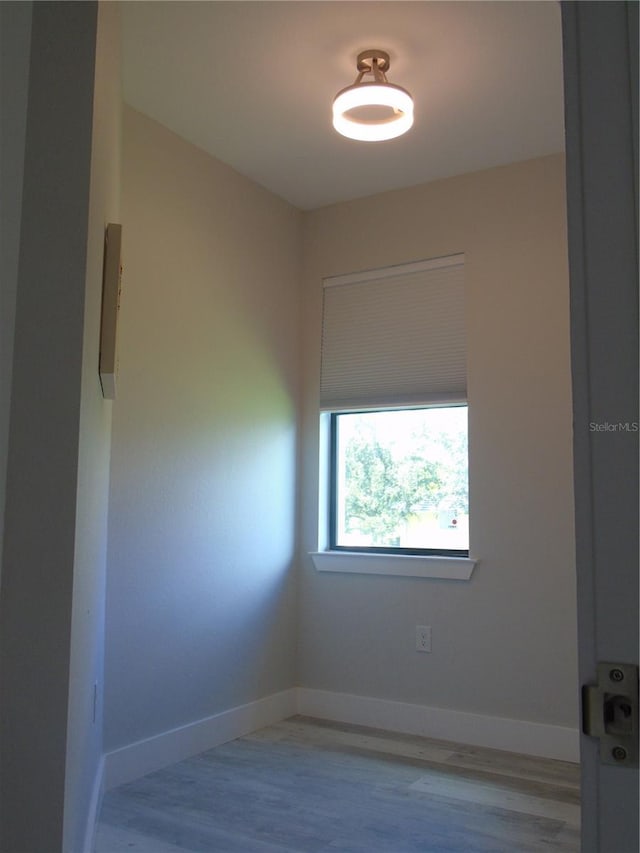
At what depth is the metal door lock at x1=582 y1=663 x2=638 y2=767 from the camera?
2.02ft

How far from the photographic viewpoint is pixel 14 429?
1.33m

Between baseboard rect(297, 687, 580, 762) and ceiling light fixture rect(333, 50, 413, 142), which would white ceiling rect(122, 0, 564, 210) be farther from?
baseboard rect(297, 687, 580, 762)

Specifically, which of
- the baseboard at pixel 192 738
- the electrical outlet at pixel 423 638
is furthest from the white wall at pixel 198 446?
the electrical outlet at pixel 423 638

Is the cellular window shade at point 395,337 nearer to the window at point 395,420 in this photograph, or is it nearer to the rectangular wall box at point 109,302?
the window at point 395,420

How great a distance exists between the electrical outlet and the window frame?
33 centimetres

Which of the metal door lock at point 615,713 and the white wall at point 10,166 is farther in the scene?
the white wall at point 10,166

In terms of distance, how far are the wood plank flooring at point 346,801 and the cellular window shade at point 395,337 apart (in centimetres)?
157

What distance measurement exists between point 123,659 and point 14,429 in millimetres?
1749

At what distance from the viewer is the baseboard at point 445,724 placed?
10.4ft

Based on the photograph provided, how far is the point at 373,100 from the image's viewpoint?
8.41 ft

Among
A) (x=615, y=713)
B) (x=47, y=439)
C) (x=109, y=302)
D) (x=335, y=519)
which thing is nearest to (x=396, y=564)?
(x=335, y=519)

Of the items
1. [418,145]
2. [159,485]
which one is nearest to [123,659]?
[159,485]

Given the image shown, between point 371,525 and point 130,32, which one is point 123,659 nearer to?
point 371,525

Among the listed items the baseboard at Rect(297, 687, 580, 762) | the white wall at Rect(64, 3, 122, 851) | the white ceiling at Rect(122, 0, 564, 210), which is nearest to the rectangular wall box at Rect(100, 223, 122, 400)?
the white wall at Rect(64, 3, 122, 851)
